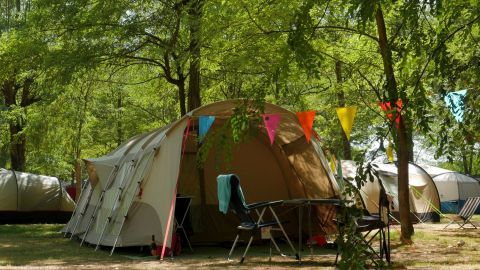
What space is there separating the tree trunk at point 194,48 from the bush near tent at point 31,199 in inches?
235

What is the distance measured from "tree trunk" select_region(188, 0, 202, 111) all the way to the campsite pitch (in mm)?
3140

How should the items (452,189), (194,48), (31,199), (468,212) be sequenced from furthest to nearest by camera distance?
(452,189) < (31,199) < (468,212) < (194,48)

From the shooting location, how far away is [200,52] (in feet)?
34.5

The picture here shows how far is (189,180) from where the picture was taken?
1008cm

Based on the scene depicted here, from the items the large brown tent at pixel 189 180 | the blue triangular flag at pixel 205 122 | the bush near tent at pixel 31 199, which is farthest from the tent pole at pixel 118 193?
the bush near tent at pixel 31 199

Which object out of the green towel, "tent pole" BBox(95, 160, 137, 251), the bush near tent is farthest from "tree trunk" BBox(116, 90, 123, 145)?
the green towel

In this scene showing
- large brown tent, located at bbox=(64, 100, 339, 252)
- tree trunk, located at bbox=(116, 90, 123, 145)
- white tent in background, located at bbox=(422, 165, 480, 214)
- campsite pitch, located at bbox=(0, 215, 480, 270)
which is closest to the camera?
campsite pitch, located at bbox=(0, 215, 480, 270)

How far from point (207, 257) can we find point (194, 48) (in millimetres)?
3267

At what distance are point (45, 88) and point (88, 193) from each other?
2170mm

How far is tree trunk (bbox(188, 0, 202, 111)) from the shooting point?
9.03 m

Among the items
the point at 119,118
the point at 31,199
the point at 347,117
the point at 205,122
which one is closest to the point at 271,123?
the point at 205,122

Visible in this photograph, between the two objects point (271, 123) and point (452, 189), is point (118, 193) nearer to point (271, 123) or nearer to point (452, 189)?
point (271, 123)

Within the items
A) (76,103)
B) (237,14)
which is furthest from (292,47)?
(76,103)

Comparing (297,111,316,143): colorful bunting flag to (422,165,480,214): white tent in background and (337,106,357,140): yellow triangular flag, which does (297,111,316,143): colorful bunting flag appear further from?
(422,165,480,214): white tent in background
